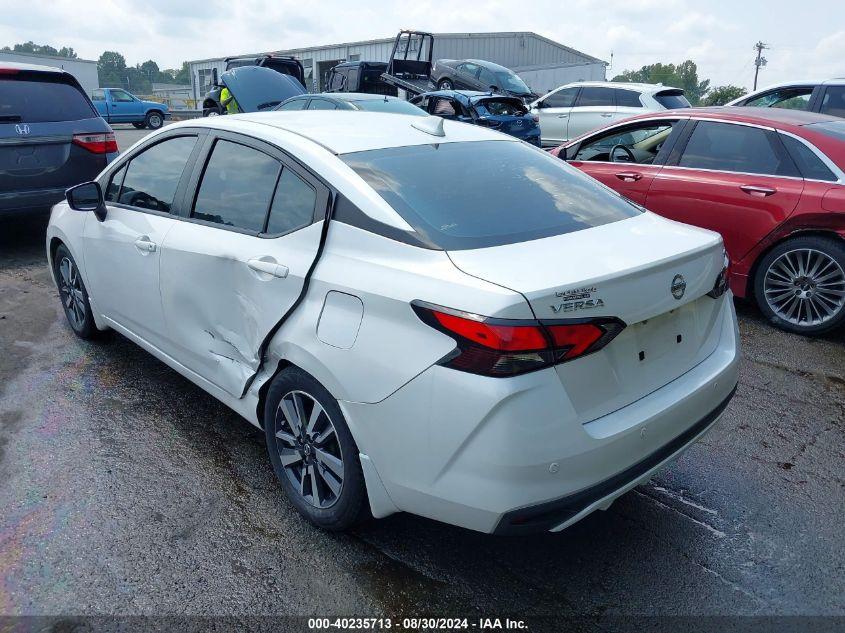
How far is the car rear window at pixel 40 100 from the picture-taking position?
6527 mm

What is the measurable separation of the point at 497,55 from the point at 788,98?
31522 mm

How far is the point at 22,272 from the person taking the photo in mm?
6559

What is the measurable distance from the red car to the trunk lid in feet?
8.71

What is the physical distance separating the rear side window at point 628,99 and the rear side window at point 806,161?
8.59 m

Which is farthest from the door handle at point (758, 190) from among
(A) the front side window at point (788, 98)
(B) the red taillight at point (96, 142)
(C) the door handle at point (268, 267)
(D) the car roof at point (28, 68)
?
(D) the car roof at point (28, 68)

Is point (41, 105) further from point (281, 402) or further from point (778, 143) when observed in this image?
point (778, 143)

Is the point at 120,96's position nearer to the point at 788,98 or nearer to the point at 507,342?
the point at 788,98

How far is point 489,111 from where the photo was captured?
13039 mm

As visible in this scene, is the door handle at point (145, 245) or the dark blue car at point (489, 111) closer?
the door handle at point (145, 245)

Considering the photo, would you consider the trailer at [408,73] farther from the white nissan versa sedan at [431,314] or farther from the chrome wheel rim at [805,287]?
the white nissan versa sedan at [431,314]

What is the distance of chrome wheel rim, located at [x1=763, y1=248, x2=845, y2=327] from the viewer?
477 cm

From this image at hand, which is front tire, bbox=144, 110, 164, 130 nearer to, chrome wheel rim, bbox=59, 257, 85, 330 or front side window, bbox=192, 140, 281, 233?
chrome wheel rim, bbox=59, 257, 85, 330

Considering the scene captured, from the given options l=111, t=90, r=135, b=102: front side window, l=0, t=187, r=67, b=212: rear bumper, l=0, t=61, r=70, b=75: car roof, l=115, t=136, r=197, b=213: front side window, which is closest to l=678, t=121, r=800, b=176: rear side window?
l=115, t=136, r=197, b=213: front side window

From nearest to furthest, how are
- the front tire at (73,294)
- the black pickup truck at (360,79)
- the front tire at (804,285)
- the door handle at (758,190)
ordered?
the front tire at (73,294)
the front tire at (804,285)
the door handle at (758,190)
the black pickup truck at (360,79)
